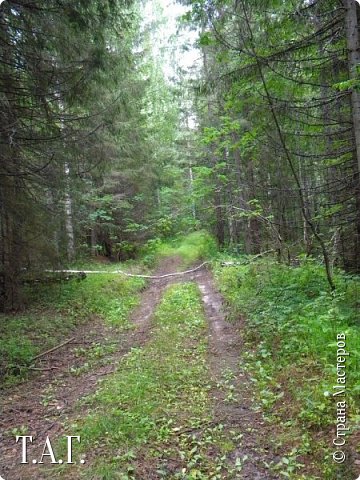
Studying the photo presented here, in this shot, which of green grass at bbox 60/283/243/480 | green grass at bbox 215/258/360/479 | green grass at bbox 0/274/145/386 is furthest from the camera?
green grass at bbox 0/274/145/386

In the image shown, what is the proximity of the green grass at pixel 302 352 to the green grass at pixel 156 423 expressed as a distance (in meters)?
0.81

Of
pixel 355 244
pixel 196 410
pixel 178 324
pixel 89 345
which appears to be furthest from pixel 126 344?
pixel 355 244

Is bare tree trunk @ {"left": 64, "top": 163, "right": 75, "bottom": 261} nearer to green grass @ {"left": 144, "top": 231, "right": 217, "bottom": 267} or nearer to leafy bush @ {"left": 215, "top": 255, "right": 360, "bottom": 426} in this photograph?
leafy bush @ {"left": 215, "top": 255, "right": 360, "bottom": 426}

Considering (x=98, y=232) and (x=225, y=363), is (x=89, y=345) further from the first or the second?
(x=98, y=232)

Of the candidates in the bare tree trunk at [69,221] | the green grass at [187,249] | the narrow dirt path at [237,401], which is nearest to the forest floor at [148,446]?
the narrow dirt path at [237,401]

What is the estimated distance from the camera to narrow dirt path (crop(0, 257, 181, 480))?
4.09m

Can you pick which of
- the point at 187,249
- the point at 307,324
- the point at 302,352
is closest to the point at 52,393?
the point at 302,352

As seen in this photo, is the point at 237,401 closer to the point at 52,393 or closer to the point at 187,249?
the point at 52,393

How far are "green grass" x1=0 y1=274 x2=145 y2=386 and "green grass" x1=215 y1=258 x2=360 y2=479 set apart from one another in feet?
13.2

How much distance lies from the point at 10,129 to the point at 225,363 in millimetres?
5714

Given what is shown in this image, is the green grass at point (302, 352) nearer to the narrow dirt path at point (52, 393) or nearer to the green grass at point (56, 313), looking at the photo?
the narrow dirt path at point (52, 393)

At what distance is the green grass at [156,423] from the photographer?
360 cm

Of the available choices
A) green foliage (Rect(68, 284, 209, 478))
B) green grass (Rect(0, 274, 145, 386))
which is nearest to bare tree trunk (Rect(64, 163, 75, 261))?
green grass (Rect(0, 274, 145, 386))

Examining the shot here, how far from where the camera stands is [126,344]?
25.7 feet
